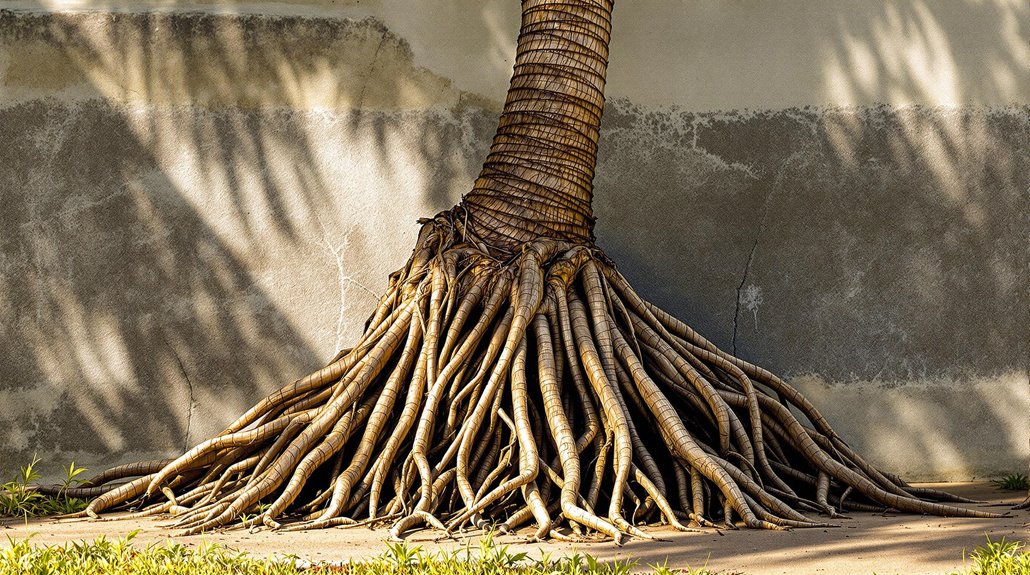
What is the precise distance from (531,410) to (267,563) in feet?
4.69

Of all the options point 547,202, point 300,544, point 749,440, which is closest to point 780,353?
point 749,440

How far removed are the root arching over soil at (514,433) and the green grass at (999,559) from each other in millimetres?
720

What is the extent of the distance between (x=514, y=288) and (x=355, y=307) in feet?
4.59

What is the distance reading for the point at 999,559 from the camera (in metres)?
2.88

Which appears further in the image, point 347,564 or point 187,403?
point 187,403

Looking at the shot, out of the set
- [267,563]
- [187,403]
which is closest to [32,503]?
[187,403]

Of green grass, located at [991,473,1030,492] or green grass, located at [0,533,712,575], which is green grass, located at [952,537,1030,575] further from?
green grass, located at [991,473,1030,492]

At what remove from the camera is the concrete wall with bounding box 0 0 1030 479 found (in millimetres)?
5098

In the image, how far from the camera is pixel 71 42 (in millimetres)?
5137

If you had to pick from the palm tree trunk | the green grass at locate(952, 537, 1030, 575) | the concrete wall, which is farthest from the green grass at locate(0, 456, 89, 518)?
the green grass at locate(952, 537, 1030, 575)

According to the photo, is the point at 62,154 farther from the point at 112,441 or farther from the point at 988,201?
the point at 988,201

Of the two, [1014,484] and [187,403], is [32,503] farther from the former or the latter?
[1014,484]

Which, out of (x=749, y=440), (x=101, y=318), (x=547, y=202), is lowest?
(x=749, y=440)

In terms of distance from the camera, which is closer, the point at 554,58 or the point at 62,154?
the point at 554,58
